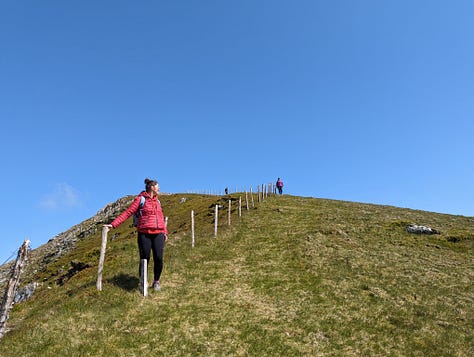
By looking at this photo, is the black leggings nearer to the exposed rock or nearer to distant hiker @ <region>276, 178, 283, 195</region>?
the exposed rock

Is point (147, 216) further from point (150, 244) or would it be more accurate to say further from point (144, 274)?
point (144, 274)

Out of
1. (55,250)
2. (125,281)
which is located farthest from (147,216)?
(55,250)

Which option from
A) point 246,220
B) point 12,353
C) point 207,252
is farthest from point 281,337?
point 246,220

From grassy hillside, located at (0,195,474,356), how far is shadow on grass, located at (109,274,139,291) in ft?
0.15

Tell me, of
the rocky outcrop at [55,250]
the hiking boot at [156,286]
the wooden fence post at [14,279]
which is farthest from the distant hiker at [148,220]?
the rocky outcrop at [55,250]

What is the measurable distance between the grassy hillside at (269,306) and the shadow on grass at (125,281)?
0.05 m

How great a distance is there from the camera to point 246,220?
32.3m

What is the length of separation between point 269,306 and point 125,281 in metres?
6.05

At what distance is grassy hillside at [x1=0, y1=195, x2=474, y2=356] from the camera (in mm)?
10469

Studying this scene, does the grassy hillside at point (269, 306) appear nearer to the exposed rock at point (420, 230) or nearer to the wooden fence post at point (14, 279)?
the wooden fence post at point (14, 279)

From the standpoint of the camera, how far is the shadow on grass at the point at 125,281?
1399 centimetres

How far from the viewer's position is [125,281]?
14.8 metres

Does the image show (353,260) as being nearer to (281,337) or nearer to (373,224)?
(281,337)

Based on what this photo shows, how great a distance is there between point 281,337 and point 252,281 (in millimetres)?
5469
